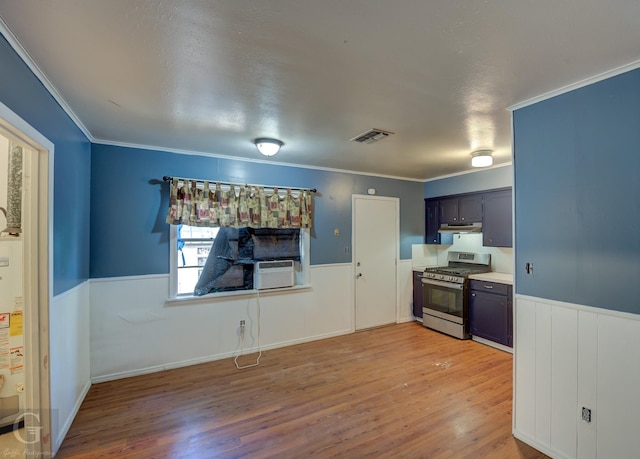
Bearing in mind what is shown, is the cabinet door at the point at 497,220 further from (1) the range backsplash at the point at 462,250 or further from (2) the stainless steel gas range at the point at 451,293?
(2) the stainless steel gas range at the point at 451,293

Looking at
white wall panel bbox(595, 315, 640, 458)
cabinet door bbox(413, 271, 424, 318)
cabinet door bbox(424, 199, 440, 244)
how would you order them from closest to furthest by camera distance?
white wall panel bbox(595, 315, 640, 458)
cabinet door bbox(413, 271, 424, 318)
cabinet door bbox(424, 199, 440, 244)

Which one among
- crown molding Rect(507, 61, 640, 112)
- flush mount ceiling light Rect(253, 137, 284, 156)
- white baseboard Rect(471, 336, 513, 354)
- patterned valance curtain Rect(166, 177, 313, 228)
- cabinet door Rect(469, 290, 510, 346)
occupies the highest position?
crown molding Rect(507, 61, 640, 112)

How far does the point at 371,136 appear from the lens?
280 cm

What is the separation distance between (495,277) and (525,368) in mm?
2117

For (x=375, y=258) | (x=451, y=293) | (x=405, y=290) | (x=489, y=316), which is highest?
(x=375, y=258)

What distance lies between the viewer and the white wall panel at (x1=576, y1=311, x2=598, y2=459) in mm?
1754

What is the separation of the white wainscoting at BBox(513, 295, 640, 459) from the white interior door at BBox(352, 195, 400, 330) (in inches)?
98.1

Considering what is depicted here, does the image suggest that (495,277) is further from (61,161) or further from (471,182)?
(61,161)

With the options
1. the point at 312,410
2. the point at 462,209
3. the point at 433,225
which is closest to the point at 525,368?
the point at 312,410

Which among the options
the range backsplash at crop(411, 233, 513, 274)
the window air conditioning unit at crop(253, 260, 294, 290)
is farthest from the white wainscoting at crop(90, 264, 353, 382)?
the range backsplash at crop(411, 233, 513, 274)

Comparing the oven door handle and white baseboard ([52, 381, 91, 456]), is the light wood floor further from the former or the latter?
the oven door handle

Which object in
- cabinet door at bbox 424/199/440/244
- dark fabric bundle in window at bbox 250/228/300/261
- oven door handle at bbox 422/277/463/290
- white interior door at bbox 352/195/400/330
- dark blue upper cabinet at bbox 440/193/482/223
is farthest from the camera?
cabinet door at bbox 424/199/440/244

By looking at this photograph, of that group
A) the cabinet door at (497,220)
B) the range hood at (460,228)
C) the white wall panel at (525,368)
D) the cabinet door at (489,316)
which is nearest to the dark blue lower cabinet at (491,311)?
the cabinet door at (489,316)

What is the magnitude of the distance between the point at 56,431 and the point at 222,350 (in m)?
1.63
